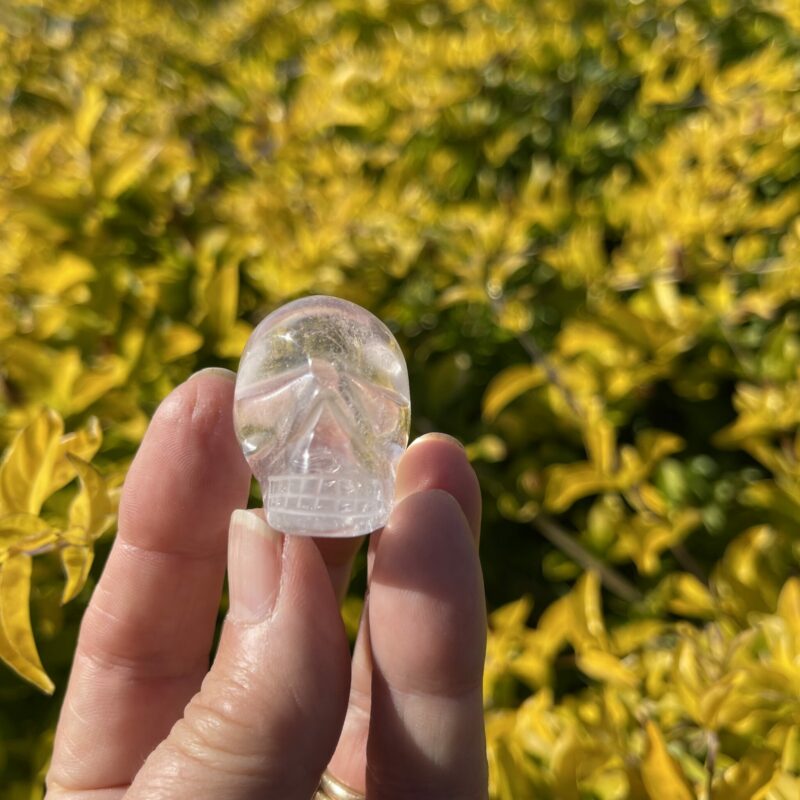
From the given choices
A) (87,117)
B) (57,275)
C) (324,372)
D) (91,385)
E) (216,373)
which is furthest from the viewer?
(87,117)

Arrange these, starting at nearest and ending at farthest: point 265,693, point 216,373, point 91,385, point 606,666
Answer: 1. point 265,693
2. point 216,373
3. point 606,666
4. point 91,385

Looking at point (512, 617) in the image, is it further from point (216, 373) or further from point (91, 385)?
point (91, 385)

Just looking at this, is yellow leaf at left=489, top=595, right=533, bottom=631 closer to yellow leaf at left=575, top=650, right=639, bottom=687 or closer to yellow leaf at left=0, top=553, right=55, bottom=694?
yellow leaf at left=575, top=650, right=639, bottom=687

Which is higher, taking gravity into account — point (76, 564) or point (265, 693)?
point (265, 693)

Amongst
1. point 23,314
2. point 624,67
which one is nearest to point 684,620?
point 23,314

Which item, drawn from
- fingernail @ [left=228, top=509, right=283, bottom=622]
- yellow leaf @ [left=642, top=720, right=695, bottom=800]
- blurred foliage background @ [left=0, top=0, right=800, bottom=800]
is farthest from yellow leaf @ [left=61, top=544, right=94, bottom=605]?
yellow leaf @ [left=642, top=720, right=695, bottom=800]

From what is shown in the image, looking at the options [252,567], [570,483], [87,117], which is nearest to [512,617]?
[570,483]

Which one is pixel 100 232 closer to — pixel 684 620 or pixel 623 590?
pixel 623 590

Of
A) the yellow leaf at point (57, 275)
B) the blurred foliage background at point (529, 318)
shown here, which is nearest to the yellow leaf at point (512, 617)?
the blurred foliage background at point (529, 318)
